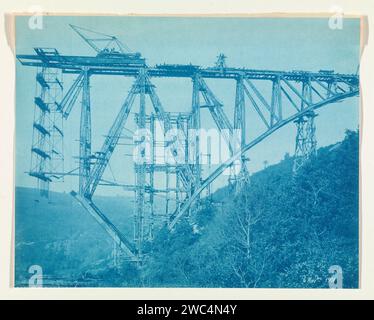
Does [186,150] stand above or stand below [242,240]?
above

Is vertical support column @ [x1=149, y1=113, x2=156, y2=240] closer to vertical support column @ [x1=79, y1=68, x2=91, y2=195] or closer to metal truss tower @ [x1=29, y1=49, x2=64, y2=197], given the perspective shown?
vertical support column @ [x1=79, y1=68, x2=91, y2=195]

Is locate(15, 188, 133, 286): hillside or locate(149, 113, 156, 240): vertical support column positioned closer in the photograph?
locate(15, 188, 133, 286): hillside

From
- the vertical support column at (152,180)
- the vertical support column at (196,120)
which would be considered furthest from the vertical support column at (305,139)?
the vertical support column at (152,180)

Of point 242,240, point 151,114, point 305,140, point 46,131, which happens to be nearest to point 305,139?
point 305,140

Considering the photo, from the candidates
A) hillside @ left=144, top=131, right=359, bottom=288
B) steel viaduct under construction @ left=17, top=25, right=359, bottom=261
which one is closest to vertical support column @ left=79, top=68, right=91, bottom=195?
steel viaduct under construction @ left=17, top=25, right=359, bottom=261


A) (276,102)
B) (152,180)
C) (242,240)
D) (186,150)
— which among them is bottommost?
(242,240)

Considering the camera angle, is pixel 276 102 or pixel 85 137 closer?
pixel 85 137

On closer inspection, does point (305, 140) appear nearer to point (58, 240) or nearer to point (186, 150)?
point (186, 150)
